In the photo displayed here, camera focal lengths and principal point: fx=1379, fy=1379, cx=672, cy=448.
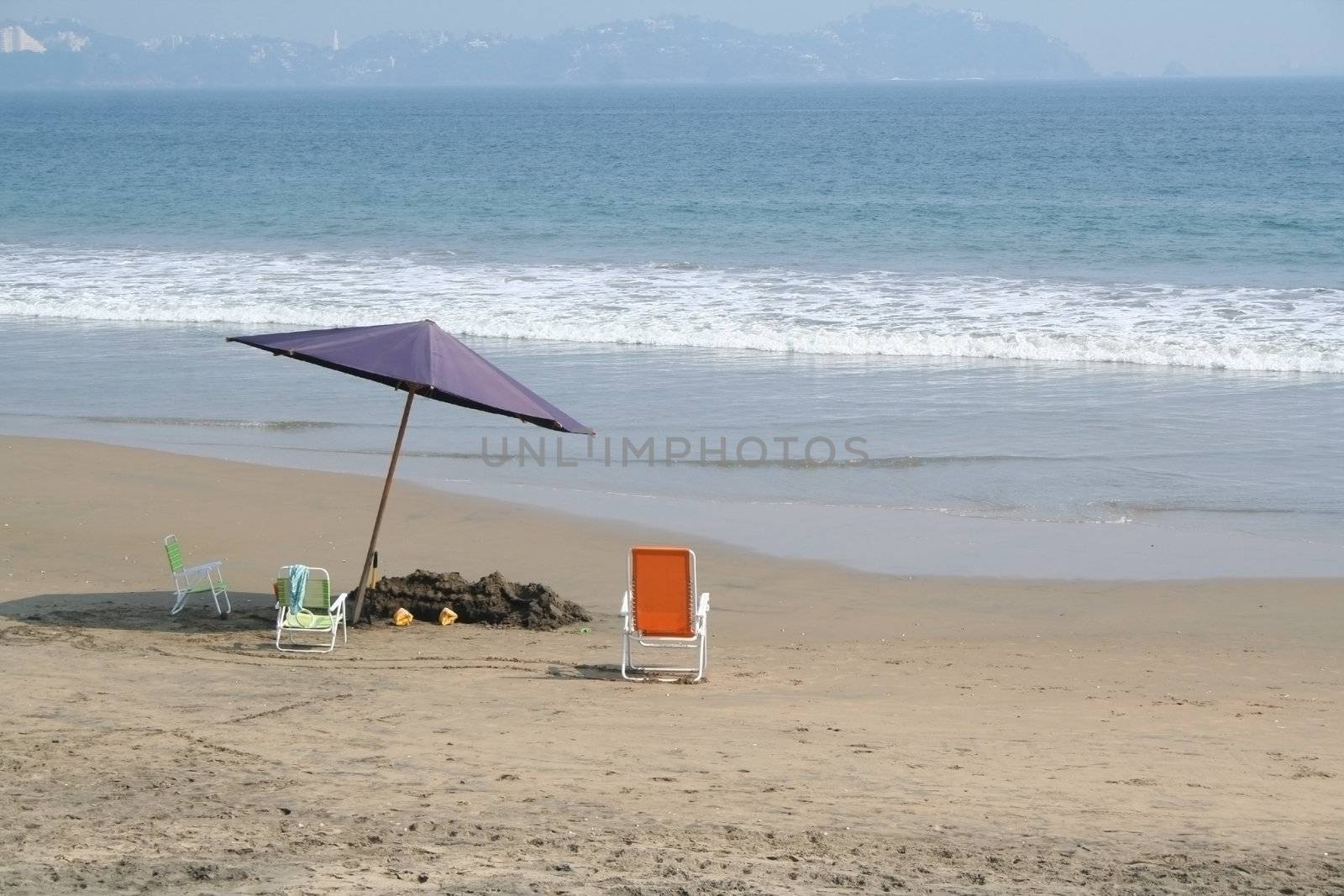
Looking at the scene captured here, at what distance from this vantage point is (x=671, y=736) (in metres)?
6.15

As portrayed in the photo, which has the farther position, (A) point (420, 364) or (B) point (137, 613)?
(B) point (137, 613)

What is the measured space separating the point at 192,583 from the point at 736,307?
45.1ft

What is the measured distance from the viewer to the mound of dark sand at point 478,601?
839cm

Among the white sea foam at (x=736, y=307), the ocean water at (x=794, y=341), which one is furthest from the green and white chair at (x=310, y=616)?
the white sea foam at (x=736, y=307)

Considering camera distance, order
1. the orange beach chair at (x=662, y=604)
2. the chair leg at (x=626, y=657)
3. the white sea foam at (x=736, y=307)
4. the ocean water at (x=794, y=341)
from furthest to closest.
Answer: the white sea foam at (x=736, y=307), the ocean water at (x=794, y=341), the orange beach chair at (x=662, y=604), the chair leg at (x=626, y=657)

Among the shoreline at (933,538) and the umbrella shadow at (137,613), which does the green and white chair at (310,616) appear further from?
the shoreline at (933,538)

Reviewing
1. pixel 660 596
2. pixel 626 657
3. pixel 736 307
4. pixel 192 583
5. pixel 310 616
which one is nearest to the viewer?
pixel 626 657

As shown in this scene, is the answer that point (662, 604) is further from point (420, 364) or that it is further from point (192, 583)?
point (192, 583)

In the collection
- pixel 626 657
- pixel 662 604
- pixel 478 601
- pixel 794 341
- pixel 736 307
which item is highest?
pixel 736 307

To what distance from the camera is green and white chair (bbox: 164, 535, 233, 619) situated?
27.1 ft

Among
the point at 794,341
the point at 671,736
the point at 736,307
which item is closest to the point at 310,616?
the point at 671,736

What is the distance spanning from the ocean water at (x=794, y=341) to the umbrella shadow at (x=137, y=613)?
10.3 ft

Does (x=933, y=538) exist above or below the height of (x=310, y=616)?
above

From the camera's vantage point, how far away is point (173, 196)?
4381 centimetres
